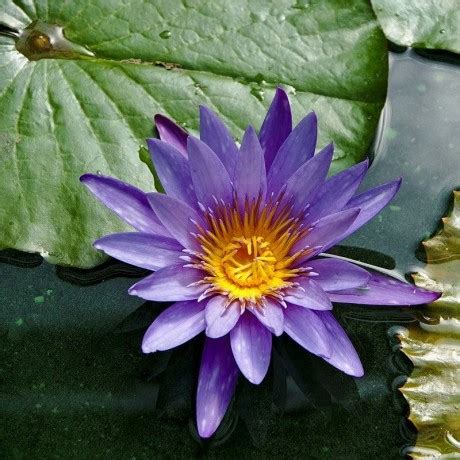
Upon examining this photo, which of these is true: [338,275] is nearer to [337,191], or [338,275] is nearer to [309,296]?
[309,296]

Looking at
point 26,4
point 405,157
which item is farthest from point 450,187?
point 26,4

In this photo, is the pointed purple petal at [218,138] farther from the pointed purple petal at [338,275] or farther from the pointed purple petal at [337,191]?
the pointed purple petal at [338,275]

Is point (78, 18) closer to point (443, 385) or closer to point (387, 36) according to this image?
point (387, 36)

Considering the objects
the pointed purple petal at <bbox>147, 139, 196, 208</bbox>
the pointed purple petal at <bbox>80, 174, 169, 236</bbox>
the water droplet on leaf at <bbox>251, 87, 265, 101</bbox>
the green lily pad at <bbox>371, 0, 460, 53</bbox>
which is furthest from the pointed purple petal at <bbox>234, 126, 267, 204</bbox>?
the green lily pad at <bbox>371, 0, 460, 53</bbox>

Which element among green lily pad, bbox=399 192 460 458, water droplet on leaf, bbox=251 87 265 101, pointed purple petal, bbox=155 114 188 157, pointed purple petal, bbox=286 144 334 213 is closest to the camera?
pointed purple petal, bbox=286 144 334 213

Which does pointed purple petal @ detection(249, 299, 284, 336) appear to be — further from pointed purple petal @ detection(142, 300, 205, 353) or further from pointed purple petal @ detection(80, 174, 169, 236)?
pointed purple petal @ detection(80, 174, 169, 236)

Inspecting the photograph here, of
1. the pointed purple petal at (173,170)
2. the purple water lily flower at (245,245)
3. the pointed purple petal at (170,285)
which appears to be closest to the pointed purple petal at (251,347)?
the purple water lily flower at (245,245)
